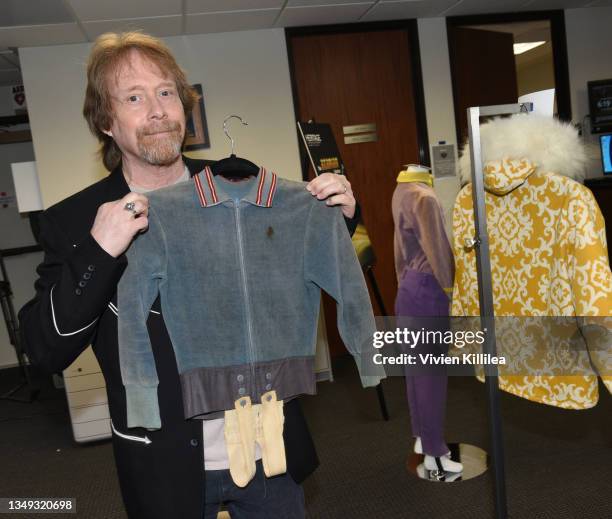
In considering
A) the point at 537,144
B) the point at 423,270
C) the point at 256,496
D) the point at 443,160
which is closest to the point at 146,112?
the point at 256,496

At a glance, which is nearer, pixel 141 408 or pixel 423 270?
pixel 141 408

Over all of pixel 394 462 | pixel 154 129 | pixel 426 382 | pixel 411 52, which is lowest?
pixel 394 462

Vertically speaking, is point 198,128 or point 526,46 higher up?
point 526,46

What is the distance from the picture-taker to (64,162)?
4.37 meters

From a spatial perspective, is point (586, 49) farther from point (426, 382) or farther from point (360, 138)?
point (426, 382)

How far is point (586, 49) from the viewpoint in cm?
545

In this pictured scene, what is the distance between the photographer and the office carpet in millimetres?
2734

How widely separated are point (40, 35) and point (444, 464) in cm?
377

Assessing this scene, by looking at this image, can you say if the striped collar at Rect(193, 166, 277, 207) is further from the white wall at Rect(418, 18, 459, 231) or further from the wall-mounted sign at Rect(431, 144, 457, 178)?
the wall-mounted sign at Rect(431, 144, 457, 178)

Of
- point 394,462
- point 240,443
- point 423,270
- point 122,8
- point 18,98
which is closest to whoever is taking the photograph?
point 240,443

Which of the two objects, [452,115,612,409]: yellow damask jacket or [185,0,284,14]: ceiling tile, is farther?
[185,0,284,14]: ceiling tile

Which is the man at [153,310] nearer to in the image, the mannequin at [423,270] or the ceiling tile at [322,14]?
the mannequin at [423,270]

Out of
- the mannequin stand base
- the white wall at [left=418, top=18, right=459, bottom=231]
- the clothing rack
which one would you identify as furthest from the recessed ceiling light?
the clothing rack

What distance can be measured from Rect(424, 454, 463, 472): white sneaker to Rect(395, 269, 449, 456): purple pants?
49 millimetres
